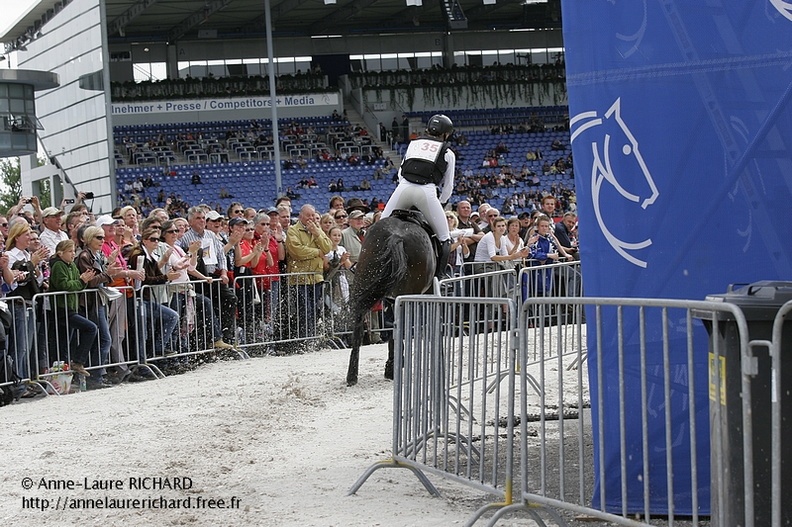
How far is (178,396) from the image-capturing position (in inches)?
389

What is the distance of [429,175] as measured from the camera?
990 cm

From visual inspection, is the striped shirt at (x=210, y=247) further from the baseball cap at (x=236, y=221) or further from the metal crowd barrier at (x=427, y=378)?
the metal crowd barrier at (x=427, y=378)

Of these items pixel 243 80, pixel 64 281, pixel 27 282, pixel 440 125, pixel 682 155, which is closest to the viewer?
pixel 682 155

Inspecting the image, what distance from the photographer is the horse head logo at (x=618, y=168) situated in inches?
207

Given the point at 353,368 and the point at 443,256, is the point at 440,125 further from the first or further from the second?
the point at 353,368

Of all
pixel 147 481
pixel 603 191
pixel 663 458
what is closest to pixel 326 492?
pixel 147 481

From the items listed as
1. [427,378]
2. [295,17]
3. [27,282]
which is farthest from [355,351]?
[295,17]

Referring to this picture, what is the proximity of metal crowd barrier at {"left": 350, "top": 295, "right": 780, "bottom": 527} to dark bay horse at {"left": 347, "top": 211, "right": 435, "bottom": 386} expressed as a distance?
10.3ft

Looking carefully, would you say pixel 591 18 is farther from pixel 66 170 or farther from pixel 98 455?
pixel 66 170

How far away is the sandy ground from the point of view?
5660 millimetres

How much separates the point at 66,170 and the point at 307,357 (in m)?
29.8

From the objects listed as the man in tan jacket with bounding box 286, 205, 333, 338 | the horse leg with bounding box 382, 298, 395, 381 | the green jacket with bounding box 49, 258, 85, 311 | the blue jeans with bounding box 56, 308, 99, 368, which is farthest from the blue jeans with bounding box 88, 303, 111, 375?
the man in tan jacket with bounding box 286, 205, 333, 338

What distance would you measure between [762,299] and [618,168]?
1611mm

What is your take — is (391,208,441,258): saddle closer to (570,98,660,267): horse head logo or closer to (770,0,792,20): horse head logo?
(570,98,660,267): horse head logo
